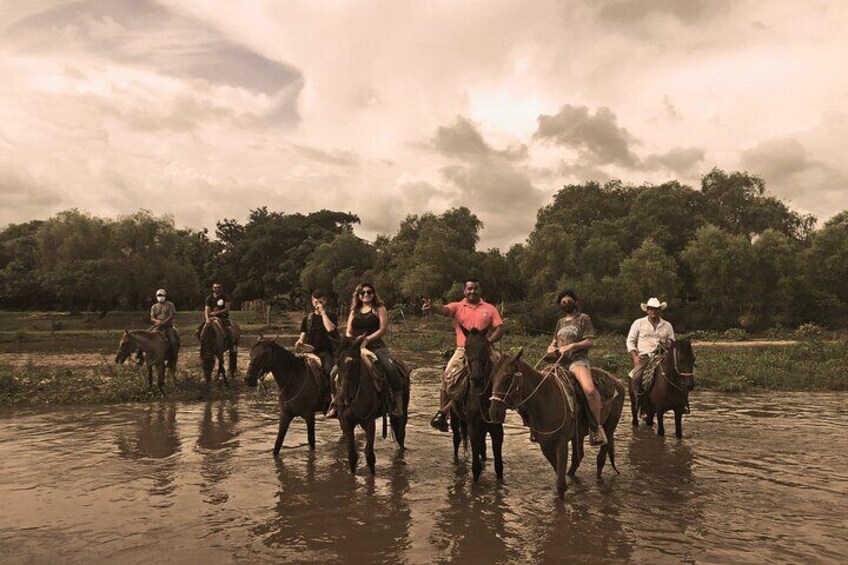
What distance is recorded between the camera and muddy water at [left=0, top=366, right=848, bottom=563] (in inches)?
251

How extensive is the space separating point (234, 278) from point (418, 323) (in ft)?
143

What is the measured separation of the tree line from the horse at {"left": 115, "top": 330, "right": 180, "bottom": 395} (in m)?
34.7

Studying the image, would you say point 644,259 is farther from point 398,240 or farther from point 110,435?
point 110,435

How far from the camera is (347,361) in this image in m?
8.70

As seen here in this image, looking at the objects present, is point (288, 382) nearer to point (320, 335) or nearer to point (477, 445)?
point (320, 335)

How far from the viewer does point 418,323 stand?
52938mm

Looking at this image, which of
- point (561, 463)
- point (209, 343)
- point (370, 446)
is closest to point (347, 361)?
point (370, 446)

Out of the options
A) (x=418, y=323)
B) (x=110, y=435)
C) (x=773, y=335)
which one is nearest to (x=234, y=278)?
(x=418, y=323)

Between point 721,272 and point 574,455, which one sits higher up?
point 721,272

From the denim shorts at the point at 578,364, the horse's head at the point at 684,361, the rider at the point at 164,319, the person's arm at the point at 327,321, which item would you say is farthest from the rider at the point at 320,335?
the rider at the point at 164,319

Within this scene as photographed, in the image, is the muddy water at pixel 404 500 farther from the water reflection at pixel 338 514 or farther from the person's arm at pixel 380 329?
the person's arm at pixel 380 329

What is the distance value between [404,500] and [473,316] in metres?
2.88

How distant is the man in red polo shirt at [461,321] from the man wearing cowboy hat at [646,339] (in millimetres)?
4473

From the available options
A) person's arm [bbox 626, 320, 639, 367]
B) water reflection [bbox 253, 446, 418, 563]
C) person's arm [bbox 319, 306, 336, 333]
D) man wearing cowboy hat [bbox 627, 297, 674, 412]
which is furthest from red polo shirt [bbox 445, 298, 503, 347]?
person's arm [bbox 626, 320, 639, 367]
